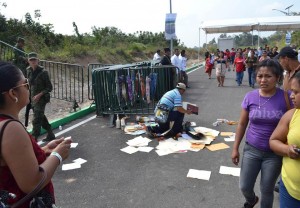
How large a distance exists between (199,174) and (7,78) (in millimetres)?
3484

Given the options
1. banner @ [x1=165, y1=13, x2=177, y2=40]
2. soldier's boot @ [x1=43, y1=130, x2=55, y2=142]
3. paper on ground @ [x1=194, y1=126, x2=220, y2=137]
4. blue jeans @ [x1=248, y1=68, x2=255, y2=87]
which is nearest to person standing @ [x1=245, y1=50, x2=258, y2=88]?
blue jeans @ [x1=248, y1=68, x2=255, y2=87]

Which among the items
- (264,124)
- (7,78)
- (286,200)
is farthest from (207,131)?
(7,78)

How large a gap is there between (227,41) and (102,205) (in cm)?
3324

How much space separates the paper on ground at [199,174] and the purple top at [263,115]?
5.35ft

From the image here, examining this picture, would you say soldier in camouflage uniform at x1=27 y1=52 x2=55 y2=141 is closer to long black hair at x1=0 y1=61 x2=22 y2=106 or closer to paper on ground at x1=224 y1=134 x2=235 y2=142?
paper on ground at x1=224 y1=134 x2=235 y2=142

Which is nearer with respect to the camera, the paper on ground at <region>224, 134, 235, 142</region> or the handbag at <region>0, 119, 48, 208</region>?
the handbag at <region>0, 119, 48, 208</region>

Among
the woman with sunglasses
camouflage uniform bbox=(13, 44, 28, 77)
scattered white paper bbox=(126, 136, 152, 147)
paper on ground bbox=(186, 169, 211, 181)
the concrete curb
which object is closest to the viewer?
the woman with sunglasses

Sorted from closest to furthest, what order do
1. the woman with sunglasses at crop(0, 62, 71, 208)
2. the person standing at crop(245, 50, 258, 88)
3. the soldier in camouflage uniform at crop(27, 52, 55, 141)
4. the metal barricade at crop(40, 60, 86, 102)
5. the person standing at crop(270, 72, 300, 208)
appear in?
the woman with sunglasses at crop(0, 62, 71, 208), the person standing at crop(270, 72, 300, 208), the soldier in camouflage uniform at crop(27, 52, 55, 141), the metal barricade at crop(40, 60, 86, 102), the person standing at crop(245, 50, 258, 88)

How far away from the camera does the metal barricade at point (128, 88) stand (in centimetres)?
776

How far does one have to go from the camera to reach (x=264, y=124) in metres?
2.78

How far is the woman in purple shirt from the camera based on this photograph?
9.00 feet

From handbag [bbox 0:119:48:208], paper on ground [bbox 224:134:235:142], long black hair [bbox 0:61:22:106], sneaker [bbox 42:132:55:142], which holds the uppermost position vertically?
long black hair [bbox 0:61:22:106]

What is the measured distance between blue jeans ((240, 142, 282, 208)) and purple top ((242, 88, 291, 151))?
80mm

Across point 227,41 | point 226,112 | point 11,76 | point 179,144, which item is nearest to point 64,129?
point 179,144
